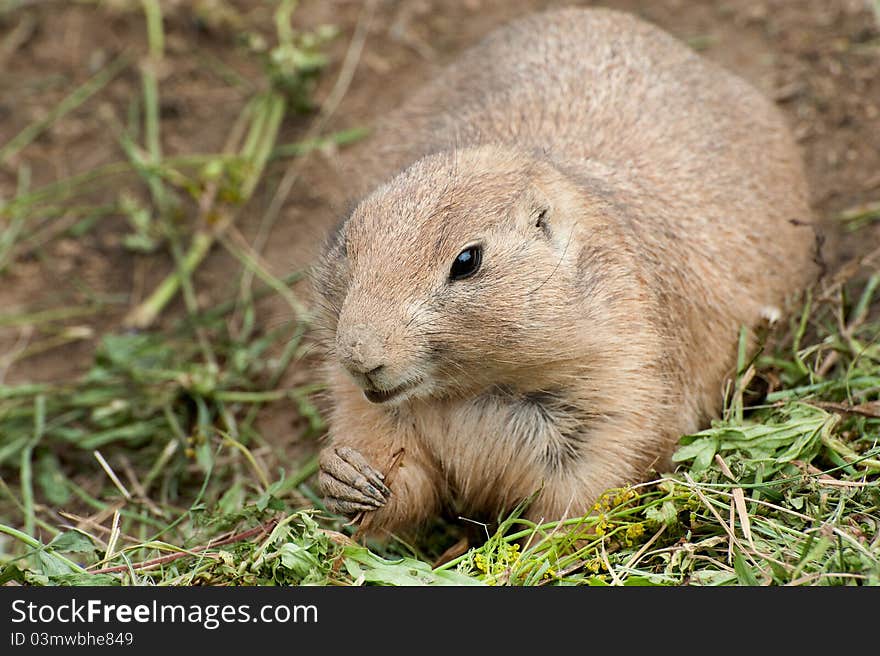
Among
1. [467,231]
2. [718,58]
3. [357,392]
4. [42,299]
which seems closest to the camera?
[467,231]

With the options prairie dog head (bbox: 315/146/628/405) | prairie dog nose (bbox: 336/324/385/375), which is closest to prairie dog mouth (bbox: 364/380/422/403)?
prairie dog head (bbox: 315/146/628/405)

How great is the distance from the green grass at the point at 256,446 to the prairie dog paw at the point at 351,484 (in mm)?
147

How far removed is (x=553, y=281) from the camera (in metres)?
3.99

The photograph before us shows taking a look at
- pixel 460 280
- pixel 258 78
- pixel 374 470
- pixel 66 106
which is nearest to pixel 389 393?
pixel 460 280

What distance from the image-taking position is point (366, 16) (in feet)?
26.4

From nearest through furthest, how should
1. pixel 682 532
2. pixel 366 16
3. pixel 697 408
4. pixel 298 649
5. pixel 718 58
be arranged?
pixel 298 649, pixel 682 532, pixel 697 408, pixel 718 58, pixel 366 16

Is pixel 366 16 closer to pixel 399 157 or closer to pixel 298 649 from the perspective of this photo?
pixel 399 157

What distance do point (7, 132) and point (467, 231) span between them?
16.5ft

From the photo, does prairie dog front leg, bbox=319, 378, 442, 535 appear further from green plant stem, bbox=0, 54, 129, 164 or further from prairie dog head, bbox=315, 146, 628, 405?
green plant stem, bbox=0, 54, 129, 164

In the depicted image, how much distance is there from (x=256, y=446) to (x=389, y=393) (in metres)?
2.14

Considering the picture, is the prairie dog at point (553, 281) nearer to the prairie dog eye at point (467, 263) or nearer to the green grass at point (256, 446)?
the prairie dog eye at point (467, 263)

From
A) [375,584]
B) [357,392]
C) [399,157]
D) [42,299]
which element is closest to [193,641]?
[375,584]

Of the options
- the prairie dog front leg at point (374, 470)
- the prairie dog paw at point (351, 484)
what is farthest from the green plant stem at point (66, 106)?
the prairie dog paw at point (351, 484)

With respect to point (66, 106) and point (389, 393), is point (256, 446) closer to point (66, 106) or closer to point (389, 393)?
point (389, 393)
